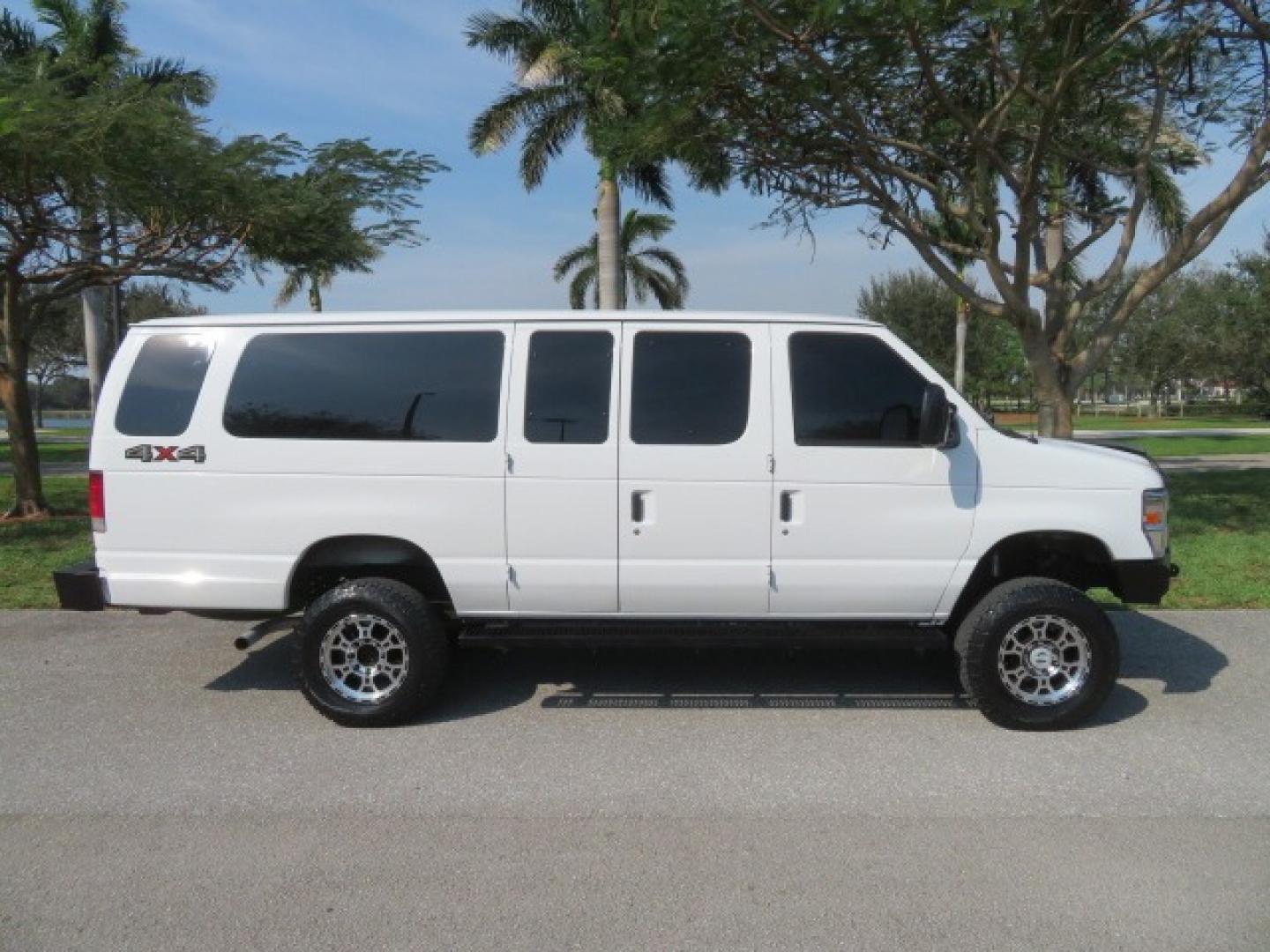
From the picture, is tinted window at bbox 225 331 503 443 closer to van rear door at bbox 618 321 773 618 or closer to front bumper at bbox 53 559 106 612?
van rear door at bbox 618 321 773 618

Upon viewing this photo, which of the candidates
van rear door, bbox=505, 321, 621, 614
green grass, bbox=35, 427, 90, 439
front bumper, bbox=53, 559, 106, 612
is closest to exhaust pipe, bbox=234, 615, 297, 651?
front bumper, bbox=53, 559, 106, 612

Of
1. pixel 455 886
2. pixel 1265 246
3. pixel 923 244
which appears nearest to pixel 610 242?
pixel 923 244

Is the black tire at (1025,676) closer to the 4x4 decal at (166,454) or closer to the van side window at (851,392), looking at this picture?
the van side window at (851,392)

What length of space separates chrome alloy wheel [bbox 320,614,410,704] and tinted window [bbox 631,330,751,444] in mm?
1705

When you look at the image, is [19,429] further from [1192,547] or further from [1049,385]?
[1192,547]

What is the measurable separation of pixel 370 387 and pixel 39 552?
686cm

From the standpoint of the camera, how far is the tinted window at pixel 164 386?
210 inches

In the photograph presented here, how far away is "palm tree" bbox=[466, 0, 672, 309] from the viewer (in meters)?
18.8

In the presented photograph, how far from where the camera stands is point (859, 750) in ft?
16.1

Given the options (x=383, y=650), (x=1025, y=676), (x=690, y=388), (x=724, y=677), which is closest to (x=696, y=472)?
(x=690, y=388)

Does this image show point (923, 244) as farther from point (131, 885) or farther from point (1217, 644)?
point (131, 885)

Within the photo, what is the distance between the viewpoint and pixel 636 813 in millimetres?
4223

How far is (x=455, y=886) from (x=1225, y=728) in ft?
13.3

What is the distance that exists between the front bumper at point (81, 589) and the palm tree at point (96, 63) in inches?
311
